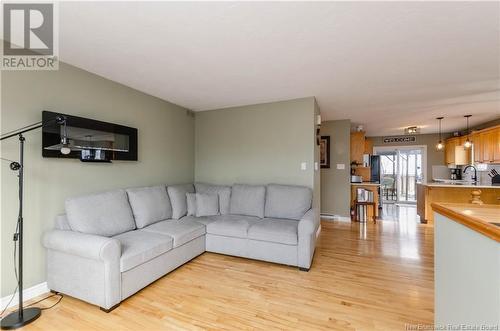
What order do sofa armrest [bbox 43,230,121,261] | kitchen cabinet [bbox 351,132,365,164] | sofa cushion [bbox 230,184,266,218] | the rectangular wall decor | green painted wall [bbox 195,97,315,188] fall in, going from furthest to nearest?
the rectangular wall decor < kitchen cabinet [bbox 351,132,365,164] < green painted wall [bbox 195,97,315,188] < sofa cushion [bbox 230,184,266,218] < sofa armrest [bbox 43,230,121,261]

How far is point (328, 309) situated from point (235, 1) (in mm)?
2513

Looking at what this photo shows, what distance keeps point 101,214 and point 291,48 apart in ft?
8.35

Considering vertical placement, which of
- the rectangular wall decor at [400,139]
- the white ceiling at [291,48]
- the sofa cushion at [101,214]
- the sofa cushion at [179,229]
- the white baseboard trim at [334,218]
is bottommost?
the white baseboard trim at [334,218]

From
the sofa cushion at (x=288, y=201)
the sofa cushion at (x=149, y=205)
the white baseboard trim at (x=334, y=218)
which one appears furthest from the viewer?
the white baseboard trim at (x=334, y=218)

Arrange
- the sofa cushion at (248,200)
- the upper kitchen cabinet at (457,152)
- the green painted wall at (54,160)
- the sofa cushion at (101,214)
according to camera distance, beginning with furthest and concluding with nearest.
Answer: the upper kitchen cabinet at (457,152), the sofa cushion at (248,200), the sofa cushion at (101,214), the green painted wall at (54,160)

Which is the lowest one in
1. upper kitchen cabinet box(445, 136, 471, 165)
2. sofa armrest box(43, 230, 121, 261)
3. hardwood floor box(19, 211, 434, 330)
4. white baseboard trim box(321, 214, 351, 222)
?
hardwood floor box(19, 211, 434, 330)

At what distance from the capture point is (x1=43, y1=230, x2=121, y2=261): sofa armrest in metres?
1.85

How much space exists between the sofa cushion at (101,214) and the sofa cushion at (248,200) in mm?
1476

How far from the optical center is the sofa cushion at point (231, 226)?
2980 mm

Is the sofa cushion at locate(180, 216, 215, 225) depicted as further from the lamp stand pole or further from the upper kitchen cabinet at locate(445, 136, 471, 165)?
the upper kitchen cabinet at locate(445, 136, 471, 165)

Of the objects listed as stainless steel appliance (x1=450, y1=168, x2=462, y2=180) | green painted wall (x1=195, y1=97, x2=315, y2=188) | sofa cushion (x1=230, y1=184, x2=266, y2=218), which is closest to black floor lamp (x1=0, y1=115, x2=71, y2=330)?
sofa cushion (x1=230, y1=184, x2=266, y2=218)

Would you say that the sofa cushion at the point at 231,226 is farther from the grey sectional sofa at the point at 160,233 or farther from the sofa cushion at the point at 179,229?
the sofa cushion at the point at 179,229

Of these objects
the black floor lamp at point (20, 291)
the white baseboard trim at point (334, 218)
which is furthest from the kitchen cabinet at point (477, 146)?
the black floor lamp at point (20, 291)

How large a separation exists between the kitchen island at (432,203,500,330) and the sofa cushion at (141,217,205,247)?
2.40 metres
